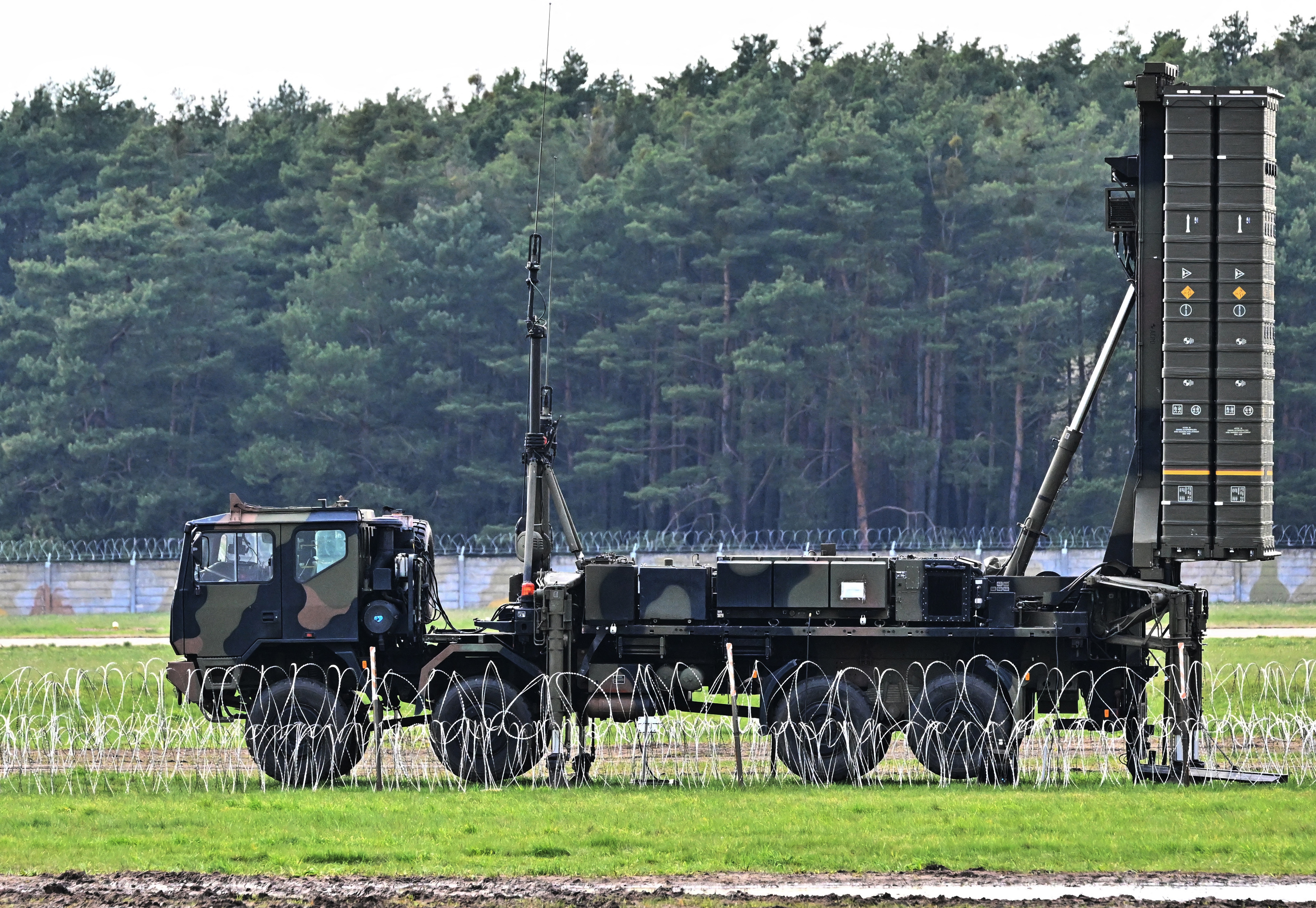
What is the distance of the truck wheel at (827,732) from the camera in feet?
60.6

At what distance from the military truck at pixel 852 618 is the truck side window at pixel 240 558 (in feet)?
0.07

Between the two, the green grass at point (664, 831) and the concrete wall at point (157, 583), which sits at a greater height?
the concrete wall at point (157, 583)

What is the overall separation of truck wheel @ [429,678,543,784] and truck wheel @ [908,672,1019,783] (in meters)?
3.60

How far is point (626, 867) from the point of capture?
13.6 m

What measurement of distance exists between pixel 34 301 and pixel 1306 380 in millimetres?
47844

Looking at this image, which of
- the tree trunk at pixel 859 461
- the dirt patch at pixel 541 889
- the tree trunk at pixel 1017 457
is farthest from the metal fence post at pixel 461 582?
the dirt patch at pixel 541 889

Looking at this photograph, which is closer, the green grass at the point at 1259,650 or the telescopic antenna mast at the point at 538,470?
the telescopic antenna mast at the point at 538,470

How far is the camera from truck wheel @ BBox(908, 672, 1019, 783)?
18.4m

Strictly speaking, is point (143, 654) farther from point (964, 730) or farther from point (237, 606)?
point (964, 730)

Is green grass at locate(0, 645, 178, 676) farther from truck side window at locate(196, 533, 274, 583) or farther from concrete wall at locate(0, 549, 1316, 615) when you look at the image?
concrete wall at locate(0, 549, 1316, 615)

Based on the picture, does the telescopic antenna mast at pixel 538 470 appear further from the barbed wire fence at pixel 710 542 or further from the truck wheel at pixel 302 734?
the barbed wire fence at pixel 710 542

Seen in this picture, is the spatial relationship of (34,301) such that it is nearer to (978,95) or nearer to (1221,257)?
(978,95)

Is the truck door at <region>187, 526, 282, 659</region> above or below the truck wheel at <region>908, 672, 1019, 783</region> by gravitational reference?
above

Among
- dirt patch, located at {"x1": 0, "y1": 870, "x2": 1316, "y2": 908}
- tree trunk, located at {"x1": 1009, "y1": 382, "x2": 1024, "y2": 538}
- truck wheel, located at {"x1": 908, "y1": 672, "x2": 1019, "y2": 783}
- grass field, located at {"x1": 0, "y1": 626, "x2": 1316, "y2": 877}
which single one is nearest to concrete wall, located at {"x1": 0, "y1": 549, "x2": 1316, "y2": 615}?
tree trunk, located at {"x1": 1009, "y1": 382, "x2": 1024, "y2": 538}
